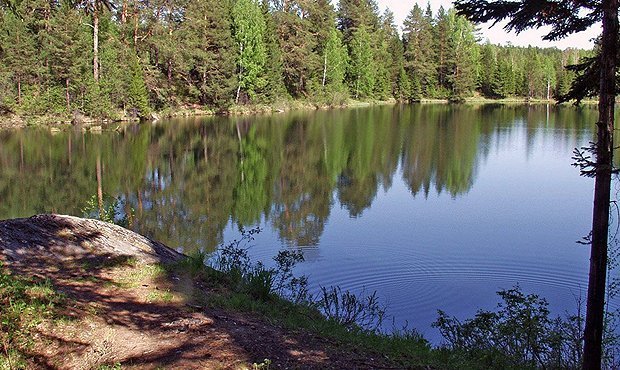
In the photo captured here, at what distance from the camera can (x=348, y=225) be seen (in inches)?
600

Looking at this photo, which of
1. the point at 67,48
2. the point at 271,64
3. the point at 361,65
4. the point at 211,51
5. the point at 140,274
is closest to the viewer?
the point at 140,274

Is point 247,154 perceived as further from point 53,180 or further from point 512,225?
point 512,225

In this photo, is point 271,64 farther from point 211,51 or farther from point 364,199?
point 364,199

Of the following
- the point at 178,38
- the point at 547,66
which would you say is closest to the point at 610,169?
the point at 178,38

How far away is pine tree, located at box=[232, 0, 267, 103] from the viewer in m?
54.8

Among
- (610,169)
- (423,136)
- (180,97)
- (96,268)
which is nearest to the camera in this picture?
(610,169)

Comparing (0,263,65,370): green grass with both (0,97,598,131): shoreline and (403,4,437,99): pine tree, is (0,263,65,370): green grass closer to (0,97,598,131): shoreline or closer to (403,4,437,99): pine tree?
(0,97,598,131): shoreline

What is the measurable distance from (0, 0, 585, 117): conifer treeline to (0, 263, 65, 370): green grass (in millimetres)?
3727

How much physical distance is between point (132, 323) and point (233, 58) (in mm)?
50282

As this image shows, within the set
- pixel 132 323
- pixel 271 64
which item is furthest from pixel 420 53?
pixel 132 323

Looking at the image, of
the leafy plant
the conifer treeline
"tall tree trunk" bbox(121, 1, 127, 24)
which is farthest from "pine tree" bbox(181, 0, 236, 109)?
the leafy plant

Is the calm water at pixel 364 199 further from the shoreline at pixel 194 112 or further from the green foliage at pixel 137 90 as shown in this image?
the green foliage at pixel 137 90

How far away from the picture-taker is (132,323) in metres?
5.75

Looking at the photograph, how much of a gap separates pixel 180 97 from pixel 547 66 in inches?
2611
